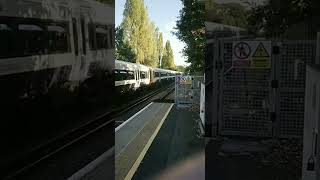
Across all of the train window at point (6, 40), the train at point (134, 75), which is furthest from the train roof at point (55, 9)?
the train at point (134, 75)

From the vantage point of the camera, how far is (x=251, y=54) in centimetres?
543

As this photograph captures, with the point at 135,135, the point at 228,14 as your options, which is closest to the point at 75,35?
the point at 135,135

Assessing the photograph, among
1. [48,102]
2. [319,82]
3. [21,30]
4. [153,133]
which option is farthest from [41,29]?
[319,82]

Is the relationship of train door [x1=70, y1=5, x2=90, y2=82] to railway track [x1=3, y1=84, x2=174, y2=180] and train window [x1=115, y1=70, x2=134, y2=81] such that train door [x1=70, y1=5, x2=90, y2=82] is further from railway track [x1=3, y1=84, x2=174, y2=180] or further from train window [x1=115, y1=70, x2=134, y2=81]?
railway track [x1=3, y1=84, x2=174, y2=180]

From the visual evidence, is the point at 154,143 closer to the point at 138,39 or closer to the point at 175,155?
the point at 175,155

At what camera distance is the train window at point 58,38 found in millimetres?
4009

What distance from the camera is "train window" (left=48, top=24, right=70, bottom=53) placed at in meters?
4.01

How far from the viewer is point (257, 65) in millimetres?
5559

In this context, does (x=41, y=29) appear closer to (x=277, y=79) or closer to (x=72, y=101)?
(x=72, y=101)

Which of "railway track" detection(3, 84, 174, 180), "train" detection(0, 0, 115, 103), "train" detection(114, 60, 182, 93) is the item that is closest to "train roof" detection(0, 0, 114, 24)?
"train" detection(0, 0, 115, 103)

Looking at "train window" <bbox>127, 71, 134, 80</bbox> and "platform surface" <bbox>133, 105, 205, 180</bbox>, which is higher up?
"train window" <bbox>127, 71, 134, 80</bbox>

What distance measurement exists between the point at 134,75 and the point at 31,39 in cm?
86

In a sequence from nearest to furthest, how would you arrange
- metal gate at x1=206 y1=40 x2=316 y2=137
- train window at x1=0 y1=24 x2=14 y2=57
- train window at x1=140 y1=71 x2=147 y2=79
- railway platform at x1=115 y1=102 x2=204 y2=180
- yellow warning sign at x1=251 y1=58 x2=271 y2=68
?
train window at x1=0 y1=24 x2=14 y2=57 < railway platform at x1=115 y1=102 x2=204 y2=180 < train window at x1=140 y1=71 x2=147 y2=79 < yellow warning sign at x1=251 y1=58 x2=271 y2=68 < metal gate at x1=206 y1=40 x2=316 y2=137

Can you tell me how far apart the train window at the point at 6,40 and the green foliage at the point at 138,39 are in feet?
2.73
